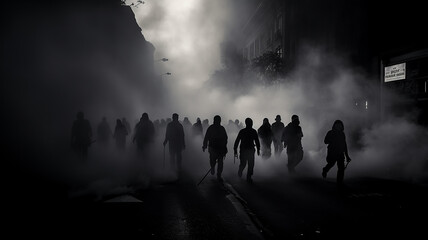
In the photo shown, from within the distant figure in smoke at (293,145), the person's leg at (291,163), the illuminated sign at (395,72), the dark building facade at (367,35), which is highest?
the dark building facade at (367,35)

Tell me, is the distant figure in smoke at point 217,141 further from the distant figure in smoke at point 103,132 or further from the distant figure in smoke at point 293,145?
the distant figure in smoke at point 103,132

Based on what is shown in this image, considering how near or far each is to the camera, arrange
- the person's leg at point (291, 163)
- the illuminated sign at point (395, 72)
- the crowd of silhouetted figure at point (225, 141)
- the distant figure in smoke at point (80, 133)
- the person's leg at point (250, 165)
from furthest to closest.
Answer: the illuminated sign at point (395, 72) → the distant figure in smoke at point (80, 133) → the person's leg at point (291, 163) → the person's leg at point (250, 165) → the crowd of silhouetted figure at point (225, 141)

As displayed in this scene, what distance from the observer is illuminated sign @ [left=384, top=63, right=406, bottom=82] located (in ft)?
58.2

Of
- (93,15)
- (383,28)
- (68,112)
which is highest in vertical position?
(93,15)

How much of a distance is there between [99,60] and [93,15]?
3.28 m

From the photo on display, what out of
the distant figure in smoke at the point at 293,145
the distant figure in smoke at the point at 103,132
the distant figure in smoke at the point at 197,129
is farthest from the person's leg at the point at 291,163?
the distant figure in smoke at the point at 103,132

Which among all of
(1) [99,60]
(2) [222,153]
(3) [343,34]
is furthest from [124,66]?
(2) [222,153]

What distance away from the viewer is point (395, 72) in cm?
1825

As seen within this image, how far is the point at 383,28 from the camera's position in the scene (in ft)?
63.1

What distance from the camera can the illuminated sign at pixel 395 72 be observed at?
1774 centimetres

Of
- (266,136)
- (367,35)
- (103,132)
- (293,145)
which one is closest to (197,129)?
(103,132)

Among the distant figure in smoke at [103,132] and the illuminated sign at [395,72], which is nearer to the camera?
the illuminated sign at [395,72]

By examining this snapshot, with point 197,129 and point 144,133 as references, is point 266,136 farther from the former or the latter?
point 197,129

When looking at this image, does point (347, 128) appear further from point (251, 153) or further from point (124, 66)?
point (124, 66)
